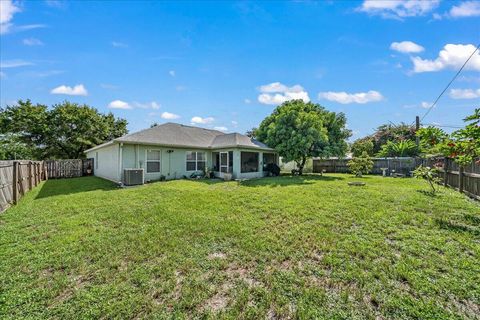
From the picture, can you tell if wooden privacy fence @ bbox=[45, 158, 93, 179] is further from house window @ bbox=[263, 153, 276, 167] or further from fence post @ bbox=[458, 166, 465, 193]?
fence post @ bbox=[458, 166, 465, 193]

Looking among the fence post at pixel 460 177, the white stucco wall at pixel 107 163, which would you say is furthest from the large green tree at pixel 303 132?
the white stucco wall at pixel 107 163

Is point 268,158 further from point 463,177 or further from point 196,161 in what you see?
point 463,177

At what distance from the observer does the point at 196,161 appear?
16094 mm

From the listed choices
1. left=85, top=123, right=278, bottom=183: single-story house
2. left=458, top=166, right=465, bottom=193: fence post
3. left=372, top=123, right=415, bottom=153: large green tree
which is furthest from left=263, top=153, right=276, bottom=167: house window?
left=372, top=123, right=415, bottom=153: large green tree

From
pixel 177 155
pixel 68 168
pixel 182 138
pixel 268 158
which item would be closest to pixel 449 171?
pixel 268 158

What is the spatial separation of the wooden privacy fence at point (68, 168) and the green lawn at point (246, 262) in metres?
13.9

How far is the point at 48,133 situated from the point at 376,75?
30514 millimetres

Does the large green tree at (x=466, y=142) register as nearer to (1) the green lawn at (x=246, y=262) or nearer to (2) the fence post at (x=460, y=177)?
(1) the green lawn at (x=246, y=262)

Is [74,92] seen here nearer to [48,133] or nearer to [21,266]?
[48,133]

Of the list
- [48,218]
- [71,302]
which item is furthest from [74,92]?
[71,302]

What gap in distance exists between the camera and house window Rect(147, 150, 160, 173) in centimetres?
1360

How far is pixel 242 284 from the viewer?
3.43 meters

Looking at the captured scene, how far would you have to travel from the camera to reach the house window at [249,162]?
15.7 meters

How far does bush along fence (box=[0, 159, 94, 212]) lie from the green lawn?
120 centimetres
